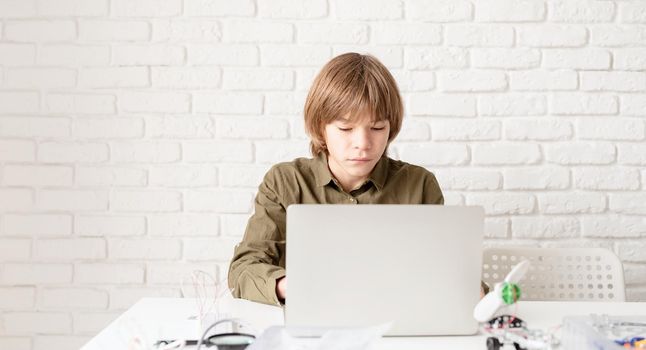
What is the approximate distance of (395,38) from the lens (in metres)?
2.33

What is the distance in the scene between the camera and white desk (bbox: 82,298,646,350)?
119 cm

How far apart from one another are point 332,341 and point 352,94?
0.81 metres

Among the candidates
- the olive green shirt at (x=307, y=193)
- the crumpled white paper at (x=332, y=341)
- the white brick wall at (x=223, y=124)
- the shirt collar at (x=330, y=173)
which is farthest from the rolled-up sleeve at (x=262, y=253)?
the white brick wall at (x=223, y=124)

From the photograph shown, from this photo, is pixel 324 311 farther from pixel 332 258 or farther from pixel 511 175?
pixel 511 175

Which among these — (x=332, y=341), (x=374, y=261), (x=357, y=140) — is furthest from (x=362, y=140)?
(x=332, y=341)

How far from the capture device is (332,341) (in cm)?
105

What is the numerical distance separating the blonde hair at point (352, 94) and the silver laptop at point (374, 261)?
1.95 feet

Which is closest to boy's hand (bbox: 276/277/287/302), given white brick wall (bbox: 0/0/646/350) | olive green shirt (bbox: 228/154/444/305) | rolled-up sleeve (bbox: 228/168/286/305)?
rolled-up sleeve (bbox: 228/168/286/305)

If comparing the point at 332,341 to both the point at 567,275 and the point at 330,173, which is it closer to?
the point at 330,173

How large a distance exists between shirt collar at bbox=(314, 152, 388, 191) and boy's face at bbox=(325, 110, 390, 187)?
91 mm

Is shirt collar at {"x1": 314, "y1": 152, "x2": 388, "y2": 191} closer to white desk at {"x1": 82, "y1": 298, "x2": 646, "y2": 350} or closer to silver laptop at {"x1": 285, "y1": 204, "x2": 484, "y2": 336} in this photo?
white desk at {"x1": 82, "y1": 298, "x2": 646, "y2": 350}

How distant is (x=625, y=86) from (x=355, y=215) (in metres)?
1.58

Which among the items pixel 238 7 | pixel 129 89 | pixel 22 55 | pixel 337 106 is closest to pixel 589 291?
pixel 337 106

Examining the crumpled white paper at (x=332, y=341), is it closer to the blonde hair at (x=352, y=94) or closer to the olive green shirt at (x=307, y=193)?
the olive green shirt at (x=307, y=193)
